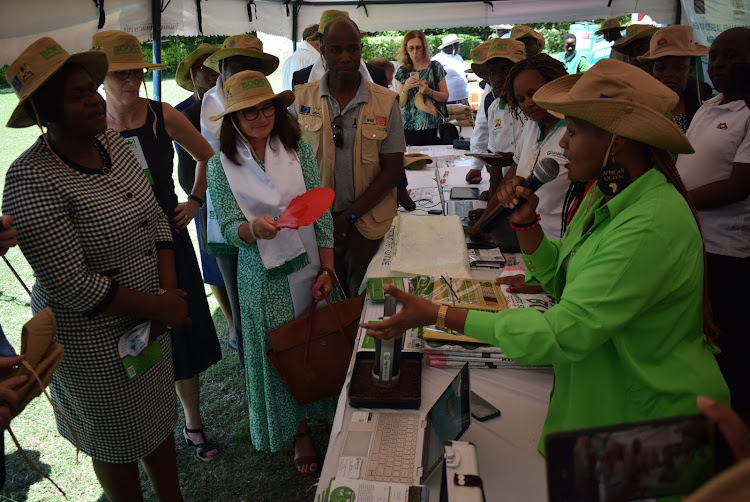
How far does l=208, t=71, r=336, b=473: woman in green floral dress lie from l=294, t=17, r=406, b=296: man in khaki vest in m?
0.44

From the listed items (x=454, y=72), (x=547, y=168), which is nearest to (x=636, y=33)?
(x=454, y=72)

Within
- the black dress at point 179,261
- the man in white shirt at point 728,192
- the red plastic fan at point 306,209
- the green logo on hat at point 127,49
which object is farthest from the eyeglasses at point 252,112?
the man in white shirt at point 728,192

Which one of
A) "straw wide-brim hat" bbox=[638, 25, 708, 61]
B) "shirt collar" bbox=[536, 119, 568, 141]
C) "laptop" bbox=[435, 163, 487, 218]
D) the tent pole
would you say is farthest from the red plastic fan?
the tent pole

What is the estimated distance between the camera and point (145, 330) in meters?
1.61

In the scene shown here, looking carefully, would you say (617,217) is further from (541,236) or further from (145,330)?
(145,330)

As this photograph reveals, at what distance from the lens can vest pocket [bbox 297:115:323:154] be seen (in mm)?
2678

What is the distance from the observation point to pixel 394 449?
1.36 metres

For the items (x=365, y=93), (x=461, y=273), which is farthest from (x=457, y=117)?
(x=461, y=273)

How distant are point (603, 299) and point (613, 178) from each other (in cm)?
31

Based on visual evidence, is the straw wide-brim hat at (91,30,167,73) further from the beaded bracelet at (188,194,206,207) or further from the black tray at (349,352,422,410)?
the black tray at (349,352,422,410)

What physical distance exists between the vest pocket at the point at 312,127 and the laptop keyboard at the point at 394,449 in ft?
5.50

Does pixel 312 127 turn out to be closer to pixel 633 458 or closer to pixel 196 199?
pixel 196 199

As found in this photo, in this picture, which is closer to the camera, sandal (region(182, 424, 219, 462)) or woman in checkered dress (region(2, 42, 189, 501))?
woman in checkered dress (region(2, 42, 189, 501))

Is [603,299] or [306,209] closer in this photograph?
[603,299]
